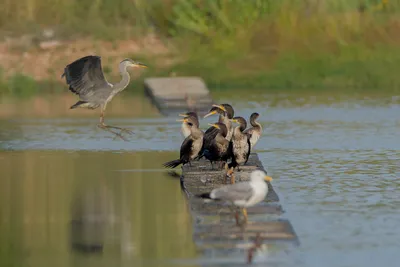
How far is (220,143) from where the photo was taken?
57.0 ft

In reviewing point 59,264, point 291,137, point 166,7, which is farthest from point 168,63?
point 59,264

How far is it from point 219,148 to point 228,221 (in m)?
3.29

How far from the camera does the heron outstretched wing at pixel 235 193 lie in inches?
543

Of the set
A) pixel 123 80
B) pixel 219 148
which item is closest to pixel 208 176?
pixel 219 148

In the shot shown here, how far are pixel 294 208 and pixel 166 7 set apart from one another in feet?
74.2

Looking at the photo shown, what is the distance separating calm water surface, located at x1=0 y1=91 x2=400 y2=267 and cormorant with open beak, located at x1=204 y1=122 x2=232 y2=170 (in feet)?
2.19

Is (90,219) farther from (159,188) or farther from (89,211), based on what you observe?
(159,188)

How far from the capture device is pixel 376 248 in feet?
42.5

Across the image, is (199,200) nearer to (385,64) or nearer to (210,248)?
(210,248)

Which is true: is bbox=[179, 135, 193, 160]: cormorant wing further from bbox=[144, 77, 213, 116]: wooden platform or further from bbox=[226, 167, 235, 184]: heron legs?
bbox=[144, 77, 213, 116]: wooden platform

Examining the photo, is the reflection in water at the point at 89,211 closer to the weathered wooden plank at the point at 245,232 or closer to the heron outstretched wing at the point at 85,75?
the weathered wooden plank at the point at 245,232

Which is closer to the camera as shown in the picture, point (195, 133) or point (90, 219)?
point (90, 219)

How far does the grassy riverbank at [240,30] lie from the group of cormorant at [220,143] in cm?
1658

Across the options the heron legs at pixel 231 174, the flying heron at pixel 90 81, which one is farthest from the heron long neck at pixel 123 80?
the heron legs at pixel 231 174
